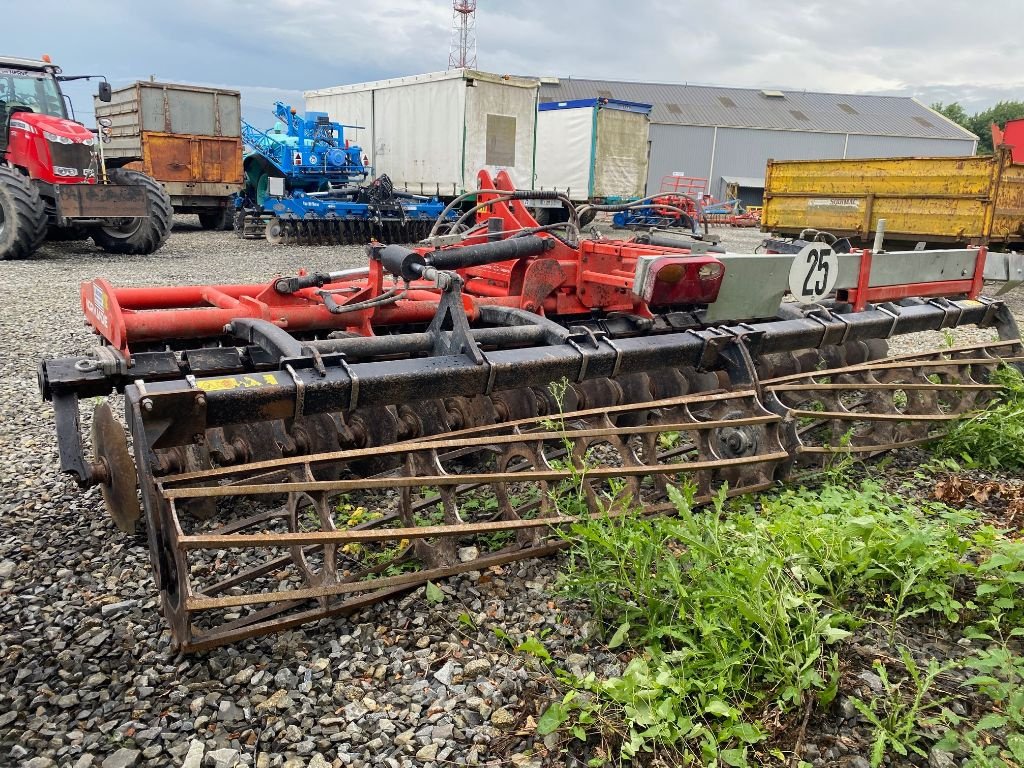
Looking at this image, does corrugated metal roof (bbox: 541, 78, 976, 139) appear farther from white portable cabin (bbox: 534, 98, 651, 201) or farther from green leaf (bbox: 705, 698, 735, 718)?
green leaf (bbox: 705, 698, 735, 718)

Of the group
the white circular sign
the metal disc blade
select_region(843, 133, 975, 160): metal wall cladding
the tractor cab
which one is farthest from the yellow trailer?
select_region(843, 133, 975, 160): metal wall cladding

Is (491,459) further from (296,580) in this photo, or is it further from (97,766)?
(97,766)

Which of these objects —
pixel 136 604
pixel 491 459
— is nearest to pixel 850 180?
pixel 491 459

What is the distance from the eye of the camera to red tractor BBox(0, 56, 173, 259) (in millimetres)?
A: 10945

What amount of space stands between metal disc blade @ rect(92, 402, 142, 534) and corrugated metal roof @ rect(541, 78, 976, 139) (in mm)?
37680

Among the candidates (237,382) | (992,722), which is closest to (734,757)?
(992,722)

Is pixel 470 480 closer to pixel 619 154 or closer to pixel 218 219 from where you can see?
pixel 218 219

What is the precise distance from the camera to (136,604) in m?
2.68

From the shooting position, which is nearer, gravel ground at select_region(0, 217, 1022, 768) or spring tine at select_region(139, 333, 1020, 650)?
gravel ground at select_region(0, 217, 1022, 768)

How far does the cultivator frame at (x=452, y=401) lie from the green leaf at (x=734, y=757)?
1027 mm

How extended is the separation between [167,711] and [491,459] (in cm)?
216

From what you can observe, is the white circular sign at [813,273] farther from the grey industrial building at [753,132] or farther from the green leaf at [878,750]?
the grey industrial building at [753,132]

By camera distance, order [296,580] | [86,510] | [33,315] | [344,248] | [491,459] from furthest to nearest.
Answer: [344,248]
[33,315]
[491,459]
[86,510]
[296,580]

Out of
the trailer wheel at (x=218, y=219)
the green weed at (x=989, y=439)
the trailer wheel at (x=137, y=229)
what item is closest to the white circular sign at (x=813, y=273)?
the green weed at (x=989, y=439)
